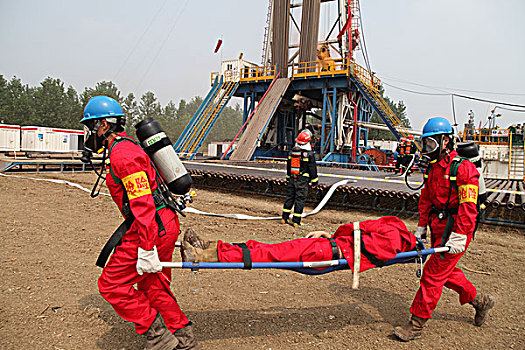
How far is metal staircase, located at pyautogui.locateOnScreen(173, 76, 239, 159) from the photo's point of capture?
2277cm

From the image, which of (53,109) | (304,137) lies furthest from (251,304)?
(53,109)

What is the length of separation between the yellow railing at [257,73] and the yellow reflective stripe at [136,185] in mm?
21588

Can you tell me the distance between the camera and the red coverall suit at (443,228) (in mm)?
3338

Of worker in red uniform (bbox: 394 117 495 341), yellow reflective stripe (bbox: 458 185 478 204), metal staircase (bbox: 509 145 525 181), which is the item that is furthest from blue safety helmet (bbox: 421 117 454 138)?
metal staircase (bbox: 509 145 525 181)

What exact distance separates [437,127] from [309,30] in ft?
68.3

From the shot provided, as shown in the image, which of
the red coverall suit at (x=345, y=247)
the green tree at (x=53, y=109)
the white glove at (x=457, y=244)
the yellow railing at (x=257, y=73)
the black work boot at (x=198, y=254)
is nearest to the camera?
the black work boot at (x=198, y=254)

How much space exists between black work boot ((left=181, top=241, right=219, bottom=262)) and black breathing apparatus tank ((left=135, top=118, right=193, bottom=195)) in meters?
0.47

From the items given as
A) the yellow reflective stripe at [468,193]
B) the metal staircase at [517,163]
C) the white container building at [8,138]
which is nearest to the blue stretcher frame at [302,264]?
the yellow reflective stripe at [468,193]

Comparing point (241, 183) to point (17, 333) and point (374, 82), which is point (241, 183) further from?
point (374, 82)

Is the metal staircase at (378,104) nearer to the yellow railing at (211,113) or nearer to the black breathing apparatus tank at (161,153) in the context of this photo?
the yellow railing at (211,113)

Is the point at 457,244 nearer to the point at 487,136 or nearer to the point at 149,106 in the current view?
the point at 487,136

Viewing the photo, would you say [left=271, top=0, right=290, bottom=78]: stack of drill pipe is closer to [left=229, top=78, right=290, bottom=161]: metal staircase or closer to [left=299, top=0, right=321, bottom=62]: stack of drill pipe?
[left=299, top=0, right=321, bottom=62]: stack of drill pipe

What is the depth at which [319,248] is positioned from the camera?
10.2 ft

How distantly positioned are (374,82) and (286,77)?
223 inches
